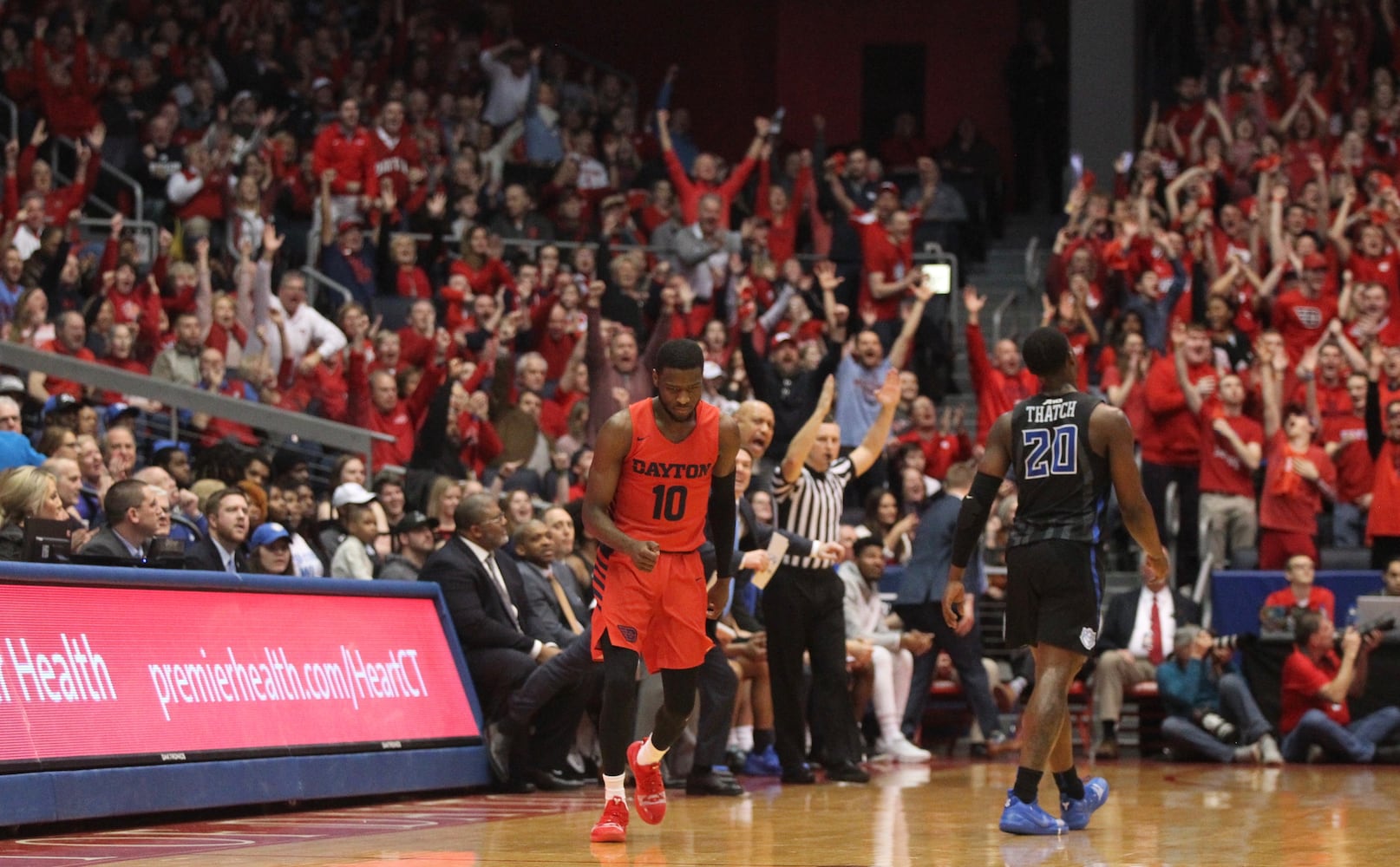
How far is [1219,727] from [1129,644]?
114 cm

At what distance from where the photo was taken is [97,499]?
460 inches

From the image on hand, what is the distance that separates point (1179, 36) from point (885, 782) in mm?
15672

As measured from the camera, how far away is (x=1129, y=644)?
15094 millimetres

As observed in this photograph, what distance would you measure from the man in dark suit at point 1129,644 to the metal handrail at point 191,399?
18.2ft

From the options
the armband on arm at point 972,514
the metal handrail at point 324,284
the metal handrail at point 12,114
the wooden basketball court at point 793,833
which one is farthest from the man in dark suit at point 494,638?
the metal handrail at point 12,114

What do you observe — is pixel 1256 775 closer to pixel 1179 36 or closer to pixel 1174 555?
pixel 1174 555

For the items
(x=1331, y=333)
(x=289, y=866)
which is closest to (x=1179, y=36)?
(x=1331, y=333)

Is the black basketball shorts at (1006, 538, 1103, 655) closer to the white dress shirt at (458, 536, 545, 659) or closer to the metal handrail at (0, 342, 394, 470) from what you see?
the white dress shirt at (458, 536, 545, 659)

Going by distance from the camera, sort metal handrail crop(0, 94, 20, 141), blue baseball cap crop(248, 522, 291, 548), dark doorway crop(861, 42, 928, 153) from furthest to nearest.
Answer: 1. dark doorway crop(861, 42, 928, 153)
2. metal handrail crop(0, 94, 20, 141)
3. blue baseball cap crop(248, 522, 291, 548)

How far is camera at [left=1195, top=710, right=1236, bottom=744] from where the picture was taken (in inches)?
557

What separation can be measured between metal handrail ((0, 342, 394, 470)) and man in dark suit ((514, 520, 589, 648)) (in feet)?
8.71

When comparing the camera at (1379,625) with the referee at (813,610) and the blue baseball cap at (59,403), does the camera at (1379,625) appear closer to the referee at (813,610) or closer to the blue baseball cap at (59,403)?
the referee at (813,610)

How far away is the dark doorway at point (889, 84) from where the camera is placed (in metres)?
26.9

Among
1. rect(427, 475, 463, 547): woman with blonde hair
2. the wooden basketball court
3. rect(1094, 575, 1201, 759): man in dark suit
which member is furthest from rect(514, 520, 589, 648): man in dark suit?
rect(1094, 575, 1201, 759): man in dark suit
